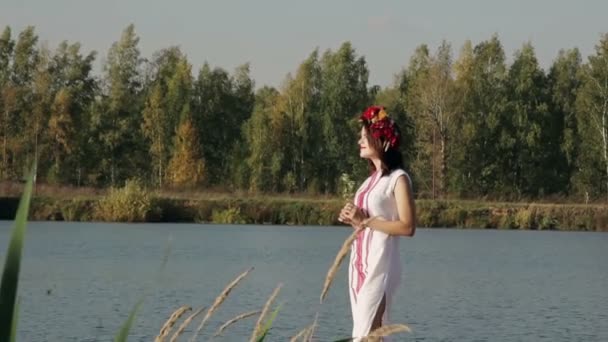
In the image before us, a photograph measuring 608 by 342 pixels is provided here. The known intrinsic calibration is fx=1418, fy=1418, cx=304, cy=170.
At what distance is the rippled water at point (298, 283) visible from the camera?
687 inches

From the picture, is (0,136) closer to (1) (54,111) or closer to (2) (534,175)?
(1) (54,111)

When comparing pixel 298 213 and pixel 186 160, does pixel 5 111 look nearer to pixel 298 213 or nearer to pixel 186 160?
pixel 186 160

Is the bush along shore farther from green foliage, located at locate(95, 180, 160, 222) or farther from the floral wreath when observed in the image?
the floral wreath

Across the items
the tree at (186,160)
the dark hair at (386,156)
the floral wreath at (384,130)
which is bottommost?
the dark hair at (386,156)

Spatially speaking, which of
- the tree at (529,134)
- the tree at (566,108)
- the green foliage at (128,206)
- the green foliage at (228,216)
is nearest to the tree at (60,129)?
the green foliage at (128,206)

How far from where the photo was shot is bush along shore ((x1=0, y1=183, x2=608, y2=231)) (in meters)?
46.4

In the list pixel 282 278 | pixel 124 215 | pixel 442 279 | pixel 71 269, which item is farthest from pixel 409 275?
pixel 124 215

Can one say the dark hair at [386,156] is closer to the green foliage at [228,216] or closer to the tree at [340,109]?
the green foliage at [228,216]

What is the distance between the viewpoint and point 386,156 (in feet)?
15.5

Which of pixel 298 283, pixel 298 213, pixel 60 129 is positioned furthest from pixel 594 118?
pixel 298 283

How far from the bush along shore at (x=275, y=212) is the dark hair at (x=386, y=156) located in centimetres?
4171

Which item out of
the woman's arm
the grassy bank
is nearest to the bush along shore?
the grassy bank

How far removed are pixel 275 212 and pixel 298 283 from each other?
2376 cm

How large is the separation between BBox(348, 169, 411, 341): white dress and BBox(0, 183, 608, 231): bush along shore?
41.6 metres
